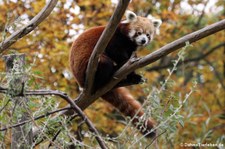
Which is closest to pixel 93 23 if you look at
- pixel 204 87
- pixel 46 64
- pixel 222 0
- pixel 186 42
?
pixel 46 64

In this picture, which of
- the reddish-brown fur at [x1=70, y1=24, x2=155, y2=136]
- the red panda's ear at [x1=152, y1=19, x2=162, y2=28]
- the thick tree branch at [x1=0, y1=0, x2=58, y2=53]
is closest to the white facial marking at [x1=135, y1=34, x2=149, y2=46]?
the reddish-brown fur at [x1=70, y1=24, x2=155, y2=136]

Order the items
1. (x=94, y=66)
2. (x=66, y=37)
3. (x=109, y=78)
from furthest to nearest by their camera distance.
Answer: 1. (x=66, y=37)
2. (x=109, y=78)
3. (x=94, y=66)

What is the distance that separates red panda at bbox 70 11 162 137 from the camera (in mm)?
4567

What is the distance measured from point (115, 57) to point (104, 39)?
1.70 m

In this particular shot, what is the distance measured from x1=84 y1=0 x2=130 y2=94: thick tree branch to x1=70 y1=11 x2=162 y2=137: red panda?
1.15ft

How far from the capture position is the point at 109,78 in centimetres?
438

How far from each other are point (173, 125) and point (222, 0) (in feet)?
23.0

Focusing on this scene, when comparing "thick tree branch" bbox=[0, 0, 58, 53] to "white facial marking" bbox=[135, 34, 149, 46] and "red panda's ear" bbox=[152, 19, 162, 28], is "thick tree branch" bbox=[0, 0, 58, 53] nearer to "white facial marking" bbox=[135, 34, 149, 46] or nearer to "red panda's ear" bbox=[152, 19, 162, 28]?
"white facial marking" bbox=[135, 34, 149, 46]

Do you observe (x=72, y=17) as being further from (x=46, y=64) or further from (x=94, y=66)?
(x=94, y=66)

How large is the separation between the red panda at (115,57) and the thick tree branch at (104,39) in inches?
13.8

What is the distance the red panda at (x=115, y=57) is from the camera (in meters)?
4.57

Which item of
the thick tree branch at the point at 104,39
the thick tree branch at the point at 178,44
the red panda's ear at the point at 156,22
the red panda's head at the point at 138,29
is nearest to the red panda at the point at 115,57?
the red panda's head at the point at 138,29

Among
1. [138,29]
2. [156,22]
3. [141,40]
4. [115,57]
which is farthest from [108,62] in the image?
[156,22]

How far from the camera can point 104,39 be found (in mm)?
3387
